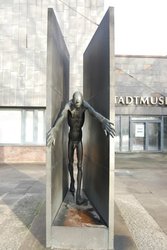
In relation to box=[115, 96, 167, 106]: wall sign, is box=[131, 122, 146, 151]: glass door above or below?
below

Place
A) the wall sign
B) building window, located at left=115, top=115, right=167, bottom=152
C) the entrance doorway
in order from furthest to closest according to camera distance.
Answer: the entrance doorway
building window, located at left=115, top=115, right=167, bottom=152
the wall sign

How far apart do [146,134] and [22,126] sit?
29.4ft

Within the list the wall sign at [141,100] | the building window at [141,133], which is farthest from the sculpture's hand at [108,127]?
Answer: the building window at [141,133]

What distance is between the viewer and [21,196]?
7855 millimetres

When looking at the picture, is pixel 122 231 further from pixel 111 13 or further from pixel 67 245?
pixel 111 13

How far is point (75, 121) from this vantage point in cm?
555

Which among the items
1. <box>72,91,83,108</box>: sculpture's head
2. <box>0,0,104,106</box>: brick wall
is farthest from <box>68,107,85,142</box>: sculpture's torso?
<box>0,0,104,106</box>: brick wall

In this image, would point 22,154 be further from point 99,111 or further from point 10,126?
point 99,111

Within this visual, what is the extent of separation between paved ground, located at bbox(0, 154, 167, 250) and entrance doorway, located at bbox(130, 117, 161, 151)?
26.6 feet

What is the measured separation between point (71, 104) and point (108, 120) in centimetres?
95

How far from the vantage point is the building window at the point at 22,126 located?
50.0ft

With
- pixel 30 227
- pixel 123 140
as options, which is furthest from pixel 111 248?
pixel 123 140

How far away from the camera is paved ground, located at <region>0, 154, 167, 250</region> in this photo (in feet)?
15.6

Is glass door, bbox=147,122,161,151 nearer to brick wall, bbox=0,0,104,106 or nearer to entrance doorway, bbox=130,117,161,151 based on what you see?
entrance doorway, bbox=130,117,161,151
